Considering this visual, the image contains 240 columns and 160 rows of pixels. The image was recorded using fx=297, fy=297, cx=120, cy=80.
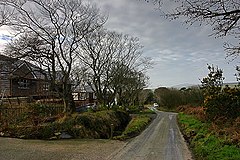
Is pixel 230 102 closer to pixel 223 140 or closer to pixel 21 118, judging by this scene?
pixel 223 140

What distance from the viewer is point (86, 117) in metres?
21.4

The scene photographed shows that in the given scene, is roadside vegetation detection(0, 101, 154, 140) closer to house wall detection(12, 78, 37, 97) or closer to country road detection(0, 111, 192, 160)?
country road detection(0, 111, 192, 160)

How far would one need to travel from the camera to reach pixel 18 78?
1057 inches

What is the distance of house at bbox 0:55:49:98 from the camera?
2366 cm

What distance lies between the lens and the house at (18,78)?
23.7m

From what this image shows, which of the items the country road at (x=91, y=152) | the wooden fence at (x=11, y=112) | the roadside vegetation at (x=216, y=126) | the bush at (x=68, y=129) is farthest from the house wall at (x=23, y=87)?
the country road at (x=91, y=152)

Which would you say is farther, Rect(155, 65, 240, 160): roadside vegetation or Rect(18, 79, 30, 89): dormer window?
Rect(18, 79, 30, 89): dormer window

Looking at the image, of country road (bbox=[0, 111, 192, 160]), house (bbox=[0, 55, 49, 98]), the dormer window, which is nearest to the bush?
country road (bbox=[0, 111, 192, 160])

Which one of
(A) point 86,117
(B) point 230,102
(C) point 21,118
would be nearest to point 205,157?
(B) point 230,102

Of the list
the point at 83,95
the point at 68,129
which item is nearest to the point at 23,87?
the point at 83,95

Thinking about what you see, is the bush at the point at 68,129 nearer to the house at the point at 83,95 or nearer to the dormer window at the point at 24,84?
the house at the point at 83,95

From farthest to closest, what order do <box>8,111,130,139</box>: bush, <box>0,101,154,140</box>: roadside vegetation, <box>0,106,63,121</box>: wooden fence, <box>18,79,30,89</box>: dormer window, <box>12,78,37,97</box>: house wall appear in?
<box>18,79,30,89</box>: dormer window
<box>12,78,37,97</box>: house wall
<box>0,106,63,121</box>: wooden fence
<box>0,101,154,140</box>: roadside vegetation
<box>8,111,130,139</box>: bush

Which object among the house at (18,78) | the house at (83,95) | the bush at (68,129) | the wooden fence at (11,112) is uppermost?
the house at (18,78)

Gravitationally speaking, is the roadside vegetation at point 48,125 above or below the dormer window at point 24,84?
below
